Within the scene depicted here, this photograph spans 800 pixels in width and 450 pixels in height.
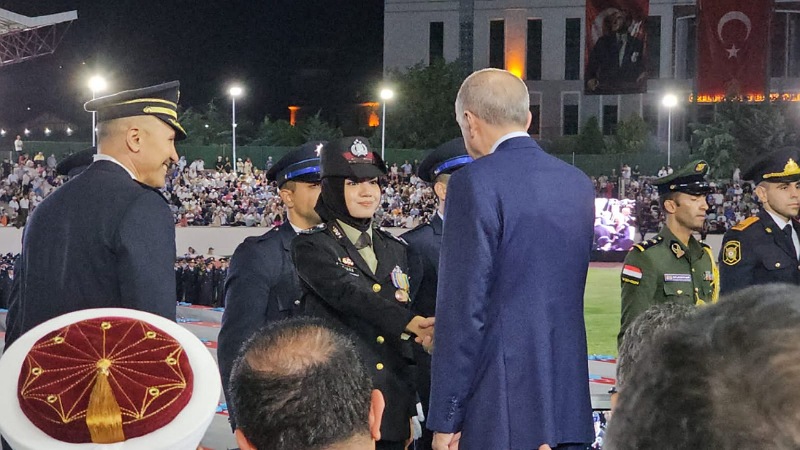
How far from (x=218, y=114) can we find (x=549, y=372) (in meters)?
48.2

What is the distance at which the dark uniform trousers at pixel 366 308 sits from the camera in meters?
3.23

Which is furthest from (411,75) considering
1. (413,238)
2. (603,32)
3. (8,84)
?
(413,238)

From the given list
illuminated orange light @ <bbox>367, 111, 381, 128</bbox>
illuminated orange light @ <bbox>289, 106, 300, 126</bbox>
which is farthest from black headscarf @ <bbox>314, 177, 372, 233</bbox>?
illuminated orange light @ <bbox>289, 106, 300, 126</bbox>

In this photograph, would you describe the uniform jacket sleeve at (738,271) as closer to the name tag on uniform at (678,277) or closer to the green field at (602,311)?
the name tag on uniform at (678,277)

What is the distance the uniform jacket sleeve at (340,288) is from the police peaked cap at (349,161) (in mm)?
245

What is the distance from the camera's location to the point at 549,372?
2.91 meters

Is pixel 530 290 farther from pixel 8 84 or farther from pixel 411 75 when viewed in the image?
pixel 8 84

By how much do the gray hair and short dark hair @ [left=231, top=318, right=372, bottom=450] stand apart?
1.52 metres

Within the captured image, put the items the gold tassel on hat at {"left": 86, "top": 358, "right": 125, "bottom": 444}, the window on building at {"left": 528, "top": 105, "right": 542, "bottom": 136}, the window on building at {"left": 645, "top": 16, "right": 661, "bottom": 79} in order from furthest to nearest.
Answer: the window on building at {"left": 528, "top": 105, "right": 542, "bottom": 136}, the window on building at {"left": 645, "top": 16, "right": 661, "bottom": 79}, the gold tassel on hat at {"left": 86, "top": 358, "right": 125, "bottom": 444}

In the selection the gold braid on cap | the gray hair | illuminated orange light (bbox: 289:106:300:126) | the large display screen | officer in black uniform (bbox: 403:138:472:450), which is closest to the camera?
the gray hair

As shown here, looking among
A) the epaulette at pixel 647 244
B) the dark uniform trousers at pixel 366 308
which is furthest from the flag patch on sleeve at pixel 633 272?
the dark uniform trousers at pixel 366 308

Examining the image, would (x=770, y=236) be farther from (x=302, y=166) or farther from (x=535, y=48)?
(x=535, y=48)

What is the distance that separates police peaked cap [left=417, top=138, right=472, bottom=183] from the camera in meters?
4.49

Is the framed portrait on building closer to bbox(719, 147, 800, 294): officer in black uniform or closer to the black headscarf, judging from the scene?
bbox(719, 147, 800, 294): officer in black uniform
